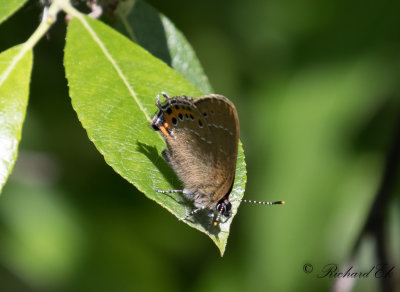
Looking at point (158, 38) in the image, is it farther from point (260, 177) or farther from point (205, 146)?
point (260, 177)

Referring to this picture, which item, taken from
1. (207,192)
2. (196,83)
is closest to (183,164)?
(207,192)

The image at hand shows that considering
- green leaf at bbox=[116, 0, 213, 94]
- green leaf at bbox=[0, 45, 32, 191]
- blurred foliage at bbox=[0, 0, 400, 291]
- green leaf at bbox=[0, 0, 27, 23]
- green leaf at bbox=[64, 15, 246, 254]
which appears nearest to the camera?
green leaf at bbox=[0, 45, 32, 191]

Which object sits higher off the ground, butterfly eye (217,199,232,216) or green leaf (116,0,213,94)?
green leaf (116,0,213,94)

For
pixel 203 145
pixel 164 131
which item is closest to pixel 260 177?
pixel 203 145

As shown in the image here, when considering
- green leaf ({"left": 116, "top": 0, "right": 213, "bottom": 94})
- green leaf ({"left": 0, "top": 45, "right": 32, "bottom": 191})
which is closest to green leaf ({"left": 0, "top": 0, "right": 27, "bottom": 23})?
green leaf ({"left": 0, "top": 45, "right": 32, "bottom": 191})

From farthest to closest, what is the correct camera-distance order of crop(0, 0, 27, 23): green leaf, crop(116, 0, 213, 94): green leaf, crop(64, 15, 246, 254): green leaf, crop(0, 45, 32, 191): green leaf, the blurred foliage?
the blurred foliage < crop(116, 0, 213, 94): green leaf < crop(0, 0, 27, 23): green leaf < crop(64, 15, 246, 254): green leaf < crop(0, 45, 32, 191): green leaf

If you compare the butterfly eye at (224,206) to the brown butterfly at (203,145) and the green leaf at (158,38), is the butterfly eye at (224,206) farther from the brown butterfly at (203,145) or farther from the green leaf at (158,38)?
the green leaf at (158,38)

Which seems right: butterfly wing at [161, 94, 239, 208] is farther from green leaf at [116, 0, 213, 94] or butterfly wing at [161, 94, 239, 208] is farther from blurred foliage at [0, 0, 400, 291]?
blurred foliage at [0, 0, 400, 291]
